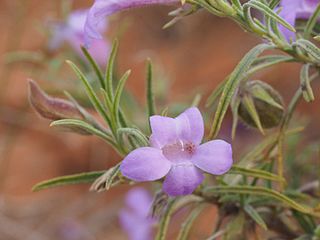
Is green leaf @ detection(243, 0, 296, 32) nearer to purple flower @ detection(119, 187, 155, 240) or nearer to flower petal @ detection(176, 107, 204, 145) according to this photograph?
flower petal @ detection(176, 107, 204, 145)

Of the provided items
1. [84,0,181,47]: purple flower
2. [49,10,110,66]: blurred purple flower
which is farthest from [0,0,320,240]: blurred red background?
[84,0,181,47]: purple flower

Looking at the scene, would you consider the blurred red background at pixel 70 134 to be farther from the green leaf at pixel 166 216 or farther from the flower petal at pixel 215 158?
the flower petal at pixel 215 158

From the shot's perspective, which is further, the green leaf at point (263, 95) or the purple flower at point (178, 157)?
the green leaf at point (263, 95)

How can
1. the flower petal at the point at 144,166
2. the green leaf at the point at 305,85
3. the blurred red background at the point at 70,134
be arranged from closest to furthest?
the flower petal at the point at 144,166 < the green leaf at the point at 305,85 < the blurred red background at the point at 70,134

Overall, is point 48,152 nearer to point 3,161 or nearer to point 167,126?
point 3,161

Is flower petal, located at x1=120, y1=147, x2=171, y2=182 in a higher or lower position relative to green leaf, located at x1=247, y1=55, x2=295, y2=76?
lower

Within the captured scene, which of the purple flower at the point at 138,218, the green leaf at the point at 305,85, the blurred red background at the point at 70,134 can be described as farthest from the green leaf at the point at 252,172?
the blurred red background at the point at 70,134
